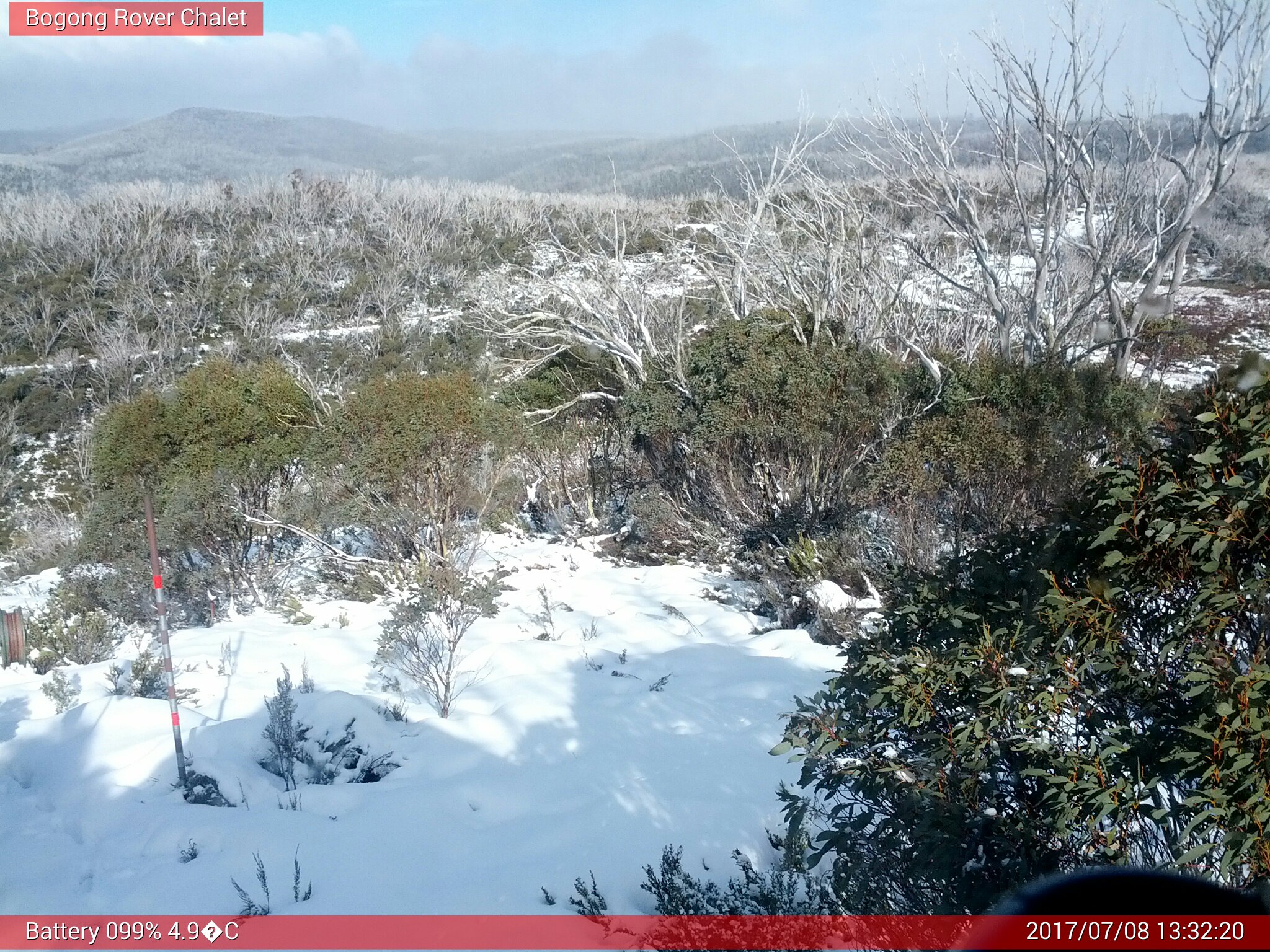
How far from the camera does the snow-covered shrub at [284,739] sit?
186 inches

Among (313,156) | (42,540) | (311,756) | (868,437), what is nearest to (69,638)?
(311,756)

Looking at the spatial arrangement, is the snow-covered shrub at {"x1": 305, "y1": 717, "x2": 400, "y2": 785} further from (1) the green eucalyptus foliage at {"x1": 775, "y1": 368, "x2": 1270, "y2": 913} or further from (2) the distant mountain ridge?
(2) the distant mountain ridge

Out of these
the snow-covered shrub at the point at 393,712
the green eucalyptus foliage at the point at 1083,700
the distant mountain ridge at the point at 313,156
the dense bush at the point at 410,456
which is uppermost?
the distant mountain ridge at the point at 313,156

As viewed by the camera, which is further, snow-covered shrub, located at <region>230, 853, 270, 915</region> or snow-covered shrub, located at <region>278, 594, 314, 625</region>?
snow-covered shrub, located at <region>278, 594, 314, 625</region>

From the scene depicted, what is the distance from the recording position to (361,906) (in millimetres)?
3240

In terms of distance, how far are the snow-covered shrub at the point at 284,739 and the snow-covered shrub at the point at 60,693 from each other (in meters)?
1.78

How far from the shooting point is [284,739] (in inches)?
191

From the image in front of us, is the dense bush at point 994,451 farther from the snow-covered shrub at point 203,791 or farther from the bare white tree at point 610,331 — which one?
the snow-covered shrub at point 203,791

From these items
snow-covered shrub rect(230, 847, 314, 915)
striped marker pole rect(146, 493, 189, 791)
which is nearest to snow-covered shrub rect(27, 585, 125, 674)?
striped marker pole rect(146, 493, 189, 791)

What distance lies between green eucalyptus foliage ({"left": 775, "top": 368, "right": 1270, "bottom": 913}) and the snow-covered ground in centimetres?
148

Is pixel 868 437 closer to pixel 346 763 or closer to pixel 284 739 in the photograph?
pixel 346 763

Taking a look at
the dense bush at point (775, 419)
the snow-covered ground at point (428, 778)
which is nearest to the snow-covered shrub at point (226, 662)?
the snow-covered ground at point (428, 778)

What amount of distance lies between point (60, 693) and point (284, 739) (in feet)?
7.37

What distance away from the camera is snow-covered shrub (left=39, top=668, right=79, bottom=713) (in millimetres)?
5801
